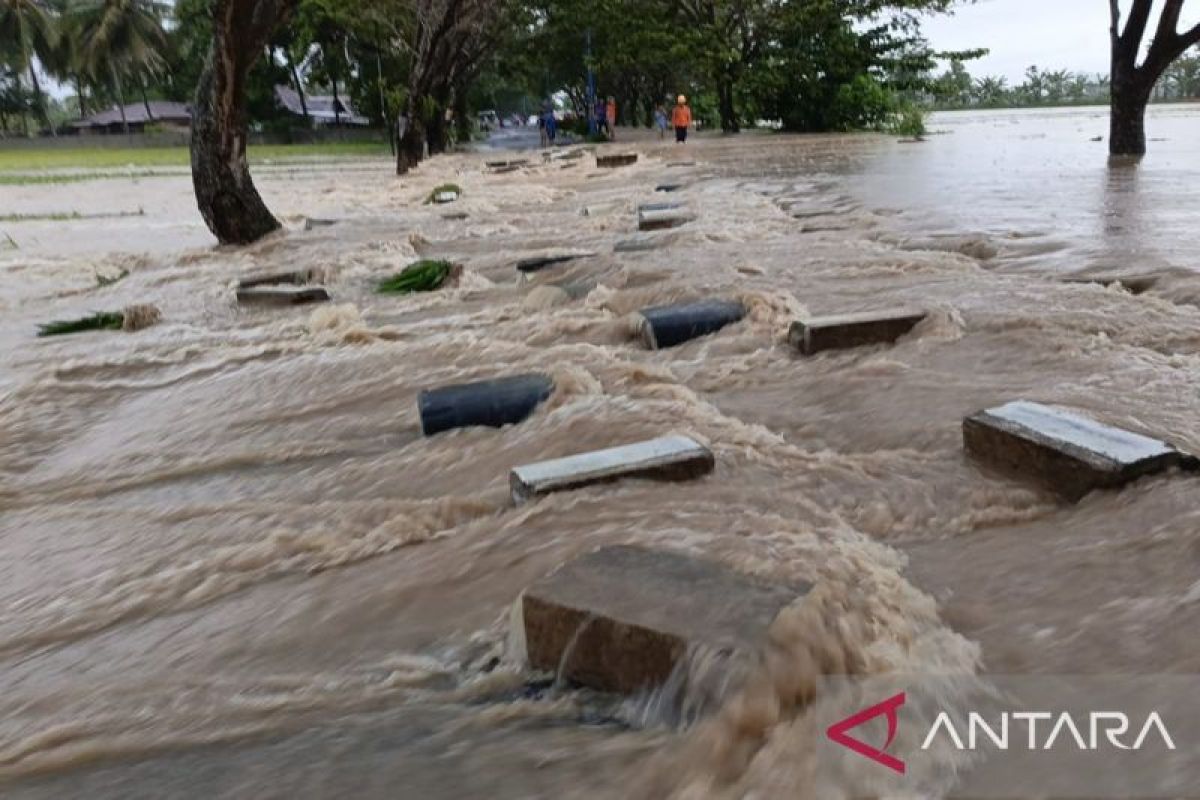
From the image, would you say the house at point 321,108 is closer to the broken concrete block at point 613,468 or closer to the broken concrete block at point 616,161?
the broken concrete block at point 616,161

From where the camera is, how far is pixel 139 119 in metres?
46.8

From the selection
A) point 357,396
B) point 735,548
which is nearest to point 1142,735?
point 735,548

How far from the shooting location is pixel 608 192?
10359 mm

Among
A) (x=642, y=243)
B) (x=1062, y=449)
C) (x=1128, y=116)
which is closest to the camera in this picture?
(x=1062, y=449)

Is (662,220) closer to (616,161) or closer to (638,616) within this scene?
(638,616)

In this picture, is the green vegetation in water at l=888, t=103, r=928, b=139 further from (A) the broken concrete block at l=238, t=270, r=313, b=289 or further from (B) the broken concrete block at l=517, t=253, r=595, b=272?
(A) the broken concrete block at l=238, t=270, r=313, b=289

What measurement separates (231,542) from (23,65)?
44.9 m

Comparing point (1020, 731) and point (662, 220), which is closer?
point (1020, 731)

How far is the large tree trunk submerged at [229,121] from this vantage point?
7188mm

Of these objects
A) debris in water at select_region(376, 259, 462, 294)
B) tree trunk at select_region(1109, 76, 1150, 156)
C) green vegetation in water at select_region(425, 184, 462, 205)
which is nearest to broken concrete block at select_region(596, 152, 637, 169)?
green vegetation in water at select_region(425, 184, 462, 205)

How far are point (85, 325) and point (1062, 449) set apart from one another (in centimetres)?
419

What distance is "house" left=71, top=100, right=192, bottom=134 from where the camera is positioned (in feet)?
150

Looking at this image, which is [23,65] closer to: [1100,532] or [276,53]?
[276,53]

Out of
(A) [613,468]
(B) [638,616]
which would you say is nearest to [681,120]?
(A) [613,468]
